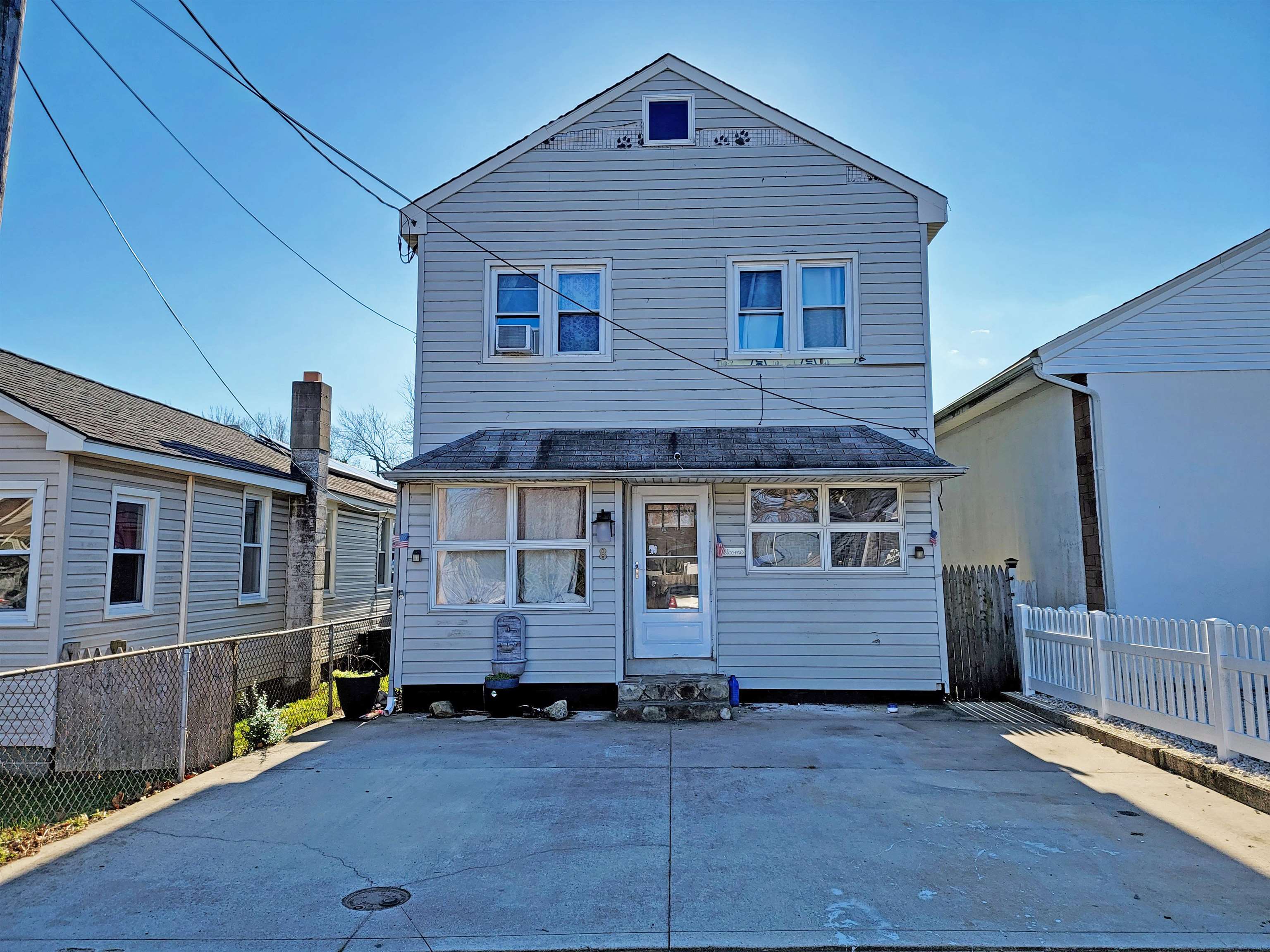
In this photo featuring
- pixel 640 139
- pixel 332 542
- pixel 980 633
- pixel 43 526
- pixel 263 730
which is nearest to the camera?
pixel 263 730

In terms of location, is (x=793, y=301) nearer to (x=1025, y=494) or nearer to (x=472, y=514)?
(x=472, y=514)

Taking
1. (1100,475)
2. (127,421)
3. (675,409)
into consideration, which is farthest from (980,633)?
(127,421)

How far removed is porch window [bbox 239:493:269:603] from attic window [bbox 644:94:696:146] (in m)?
7.72

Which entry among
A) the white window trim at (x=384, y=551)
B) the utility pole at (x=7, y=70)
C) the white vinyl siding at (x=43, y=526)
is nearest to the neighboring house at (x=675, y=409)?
the white vinyl siding at (x=43, y=526)

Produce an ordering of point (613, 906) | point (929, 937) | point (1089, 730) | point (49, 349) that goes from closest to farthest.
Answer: point (929, 937) → point (613, 906) → point (1089, 730) → point (49, 349)

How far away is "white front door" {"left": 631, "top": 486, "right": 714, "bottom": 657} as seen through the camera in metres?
9.70

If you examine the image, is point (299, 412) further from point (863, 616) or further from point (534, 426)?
point (863, 616)

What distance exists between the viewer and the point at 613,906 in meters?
4.10

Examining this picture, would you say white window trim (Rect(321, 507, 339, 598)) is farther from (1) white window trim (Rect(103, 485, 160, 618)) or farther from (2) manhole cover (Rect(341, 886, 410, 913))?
(2) manhole cover (Rect(341, 886, 410, 913))

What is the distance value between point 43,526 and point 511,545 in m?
4.82

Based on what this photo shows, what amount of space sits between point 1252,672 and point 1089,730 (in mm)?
1993

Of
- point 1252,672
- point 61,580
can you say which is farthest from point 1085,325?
point 61,580

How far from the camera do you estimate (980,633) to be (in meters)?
9.94

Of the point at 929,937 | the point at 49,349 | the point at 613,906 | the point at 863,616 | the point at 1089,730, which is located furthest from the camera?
the point at 49,349
